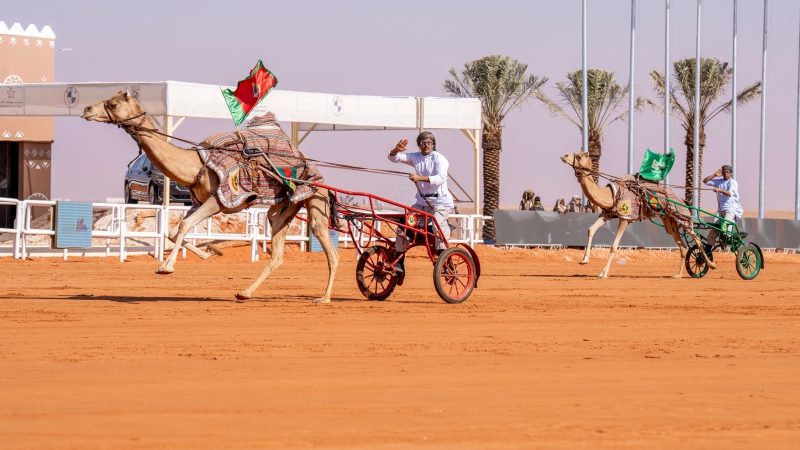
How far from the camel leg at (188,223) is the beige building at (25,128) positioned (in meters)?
25.9

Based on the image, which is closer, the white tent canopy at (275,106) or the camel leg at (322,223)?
the camel leg at (322,223)

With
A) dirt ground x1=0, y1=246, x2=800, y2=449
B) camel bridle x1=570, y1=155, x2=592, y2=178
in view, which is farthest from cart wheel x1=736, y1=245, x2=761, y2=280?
dirt ground x1=0, y1=246, x2=800, y2=449

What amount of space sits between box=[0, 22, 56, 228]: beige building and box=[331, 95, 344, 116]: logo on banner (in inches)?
462

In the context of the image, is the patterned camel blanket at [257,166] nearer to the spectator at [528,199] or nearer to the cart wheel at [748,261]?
the cart wheel at [748,261]

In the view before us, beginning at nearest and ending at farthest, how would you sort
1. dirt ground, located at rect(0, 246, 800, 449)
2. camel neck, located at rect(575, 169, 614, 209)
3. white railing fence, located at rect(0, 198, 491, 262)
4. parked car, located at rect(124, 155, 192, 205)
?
1. dirt ground, located at rect(0, 246, 800, 449)
2. camel neck, located at rect(575, 169, 614, 209)
3. white railing fence, located at rect(0, 198, 491, 262)
4. parked car, located at rect(124, 155, 192, 205)

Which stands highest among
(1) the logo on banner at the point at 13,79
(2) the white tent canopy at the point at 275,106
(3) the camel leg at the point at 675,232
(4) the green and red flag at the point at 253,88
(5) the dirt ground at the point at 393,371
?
(1) the logo on banner at the point at 13,79

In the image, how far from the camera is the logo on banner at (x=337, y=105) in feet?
102

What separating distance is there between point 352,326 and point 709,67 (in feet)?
165

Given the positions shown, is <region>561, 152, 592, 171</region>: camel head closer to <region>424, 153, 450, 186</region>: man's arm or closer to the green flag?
the green flag

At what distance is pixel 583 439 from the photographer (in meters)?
5.50

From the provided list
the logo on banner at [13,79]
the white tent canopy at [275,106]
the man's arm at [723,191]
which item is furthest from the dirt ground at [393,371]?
the logo on banner at [13,79]

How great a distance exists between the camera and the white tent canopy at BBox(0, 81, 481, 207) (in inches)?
1080

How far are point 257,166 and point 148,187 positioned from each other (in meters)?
22.9

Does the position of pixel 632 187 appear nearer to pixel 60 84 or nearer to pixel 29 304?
pixel 29 304
